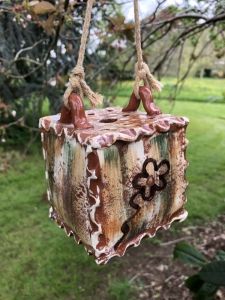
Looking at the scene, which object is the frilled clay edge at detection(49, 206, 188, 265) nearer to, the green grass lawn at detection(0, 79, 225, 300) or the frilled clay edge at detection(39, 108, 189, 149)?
the frilled clay edge at detection(39, 108, 189, 149)

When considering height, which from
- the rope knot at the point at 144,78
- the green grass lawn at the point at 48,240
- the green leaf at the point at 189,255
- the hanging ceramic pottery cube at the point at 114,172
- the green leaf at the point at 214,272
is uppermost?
the rope knot at the point at 144,78

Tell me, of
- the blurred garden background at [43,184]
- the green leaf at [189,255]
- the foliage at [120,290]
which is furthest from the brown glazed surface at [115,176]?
the foliage at [120,290]

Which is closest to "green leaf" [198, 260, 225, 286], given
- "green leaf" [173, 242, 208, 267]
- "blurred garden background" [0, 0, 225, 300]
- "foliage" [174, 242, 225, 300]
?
"foliage" [174, 242, 225, 300]

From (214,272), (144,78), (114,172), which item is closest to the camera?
(114,172)

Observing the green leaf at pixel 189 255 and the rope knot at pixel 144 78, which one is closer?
the rope knot at pixel 144 78

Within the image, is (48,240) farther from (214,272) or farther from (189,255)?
(214,272)

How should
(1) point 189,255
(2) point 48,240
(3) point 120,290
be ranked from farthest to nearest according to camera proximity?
(2) point 48,240, (3) point 120,290, (1) point 189,255

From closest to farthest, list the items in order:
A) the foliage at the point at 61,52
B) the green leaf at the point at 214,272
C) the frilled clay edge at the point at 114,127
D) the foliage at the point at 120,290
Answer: the frilled clay edge at the point at 114,127, the green leaf at the point at 214,272, the foliage at the point at 120,290, the foliage at the point at 61,52

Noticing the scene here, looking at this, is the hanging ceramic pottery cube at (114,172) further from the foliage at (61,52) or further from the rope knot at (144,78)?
the foliage at (61,52)

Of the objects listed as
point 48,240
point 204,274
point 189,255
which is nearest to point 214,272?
point 204,274
